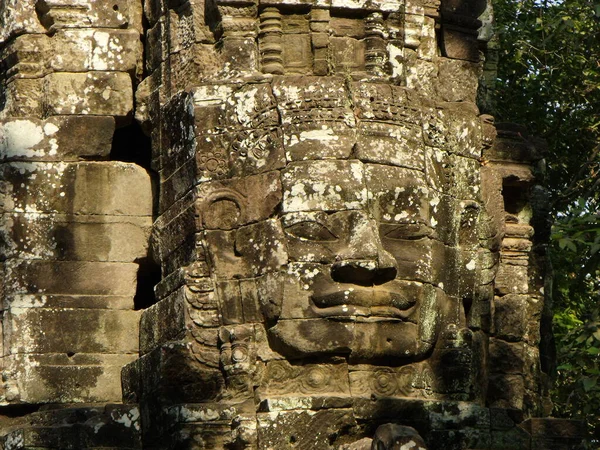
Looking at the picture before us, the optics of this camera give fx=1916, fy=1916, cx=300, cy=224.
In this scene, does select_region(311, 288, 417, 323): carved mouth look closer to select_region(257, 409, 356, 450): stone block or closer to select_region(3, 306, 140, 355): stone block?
select_region(257, 409, 356, 450): stone block

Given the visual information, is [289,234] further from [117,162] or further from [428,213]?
[117,162]

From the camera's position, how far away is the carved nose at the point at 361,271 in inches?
588

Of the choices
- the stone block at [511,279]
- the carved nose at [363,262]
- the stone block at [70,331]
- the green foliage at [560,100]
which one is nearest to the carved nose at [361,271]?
the carved nose at [363,262]

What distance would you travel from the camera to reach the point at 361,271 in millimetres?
14953

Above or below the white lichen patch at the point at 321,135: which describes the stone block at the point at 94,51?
A: above

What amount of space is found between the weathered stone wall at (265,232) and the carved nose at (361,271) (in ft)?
0.06

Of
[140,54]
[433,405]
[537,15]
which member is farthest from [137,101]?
[537,15]

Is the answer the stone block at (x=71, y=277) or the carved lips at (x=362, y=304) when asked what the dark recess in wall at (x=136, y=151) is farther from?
the carved lips at (x=362, y=304)

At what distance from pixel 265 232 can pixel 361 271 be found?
0.86m

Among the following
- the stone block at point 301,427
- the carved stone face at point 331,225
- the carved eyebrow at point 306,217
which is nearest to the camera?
the stone block at point 301,427

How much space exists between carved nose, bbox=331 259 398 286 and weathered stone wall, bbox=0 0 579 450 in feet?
0.06

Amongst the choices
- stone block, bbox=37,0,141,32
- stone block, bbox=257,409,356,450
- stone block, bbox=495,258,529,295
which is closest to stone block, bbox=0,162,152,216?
stone block, bbox=37,0,141,32

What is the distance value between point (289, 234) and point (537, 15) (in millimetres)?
10212

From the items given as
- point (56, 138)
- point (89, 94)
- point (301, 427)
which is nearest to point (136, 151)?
point (89, 94)
